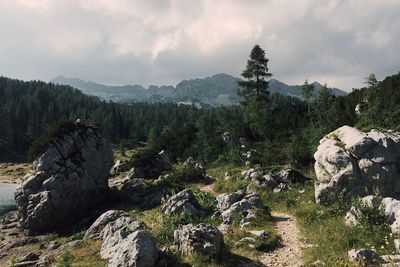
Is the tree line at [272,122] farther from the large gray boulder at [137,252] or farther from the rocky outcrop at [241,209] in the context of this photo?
the large gray boulder at [137,252]

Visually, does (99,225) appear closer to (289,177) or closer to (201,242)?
(201,242)

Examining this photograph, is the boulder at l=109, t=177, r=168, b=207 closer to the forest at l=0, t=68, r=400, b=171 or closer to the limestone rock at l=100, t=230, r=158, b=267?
the forest at l=0, t=68, r=400, b=171

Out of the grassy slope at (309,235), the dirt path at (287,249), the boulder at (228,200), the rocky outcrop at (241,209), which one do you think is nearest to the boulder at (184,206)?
the grassy slope at (309,235)

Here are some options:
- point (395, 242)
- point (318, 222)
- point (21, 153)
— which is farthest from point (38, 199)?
point (21, 153)

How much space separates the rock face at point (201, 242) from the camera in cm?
1973

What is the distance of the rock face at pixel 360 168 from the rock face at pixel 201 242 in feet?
33.8

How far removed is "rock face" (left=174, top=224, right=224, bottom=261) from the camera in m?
19.7

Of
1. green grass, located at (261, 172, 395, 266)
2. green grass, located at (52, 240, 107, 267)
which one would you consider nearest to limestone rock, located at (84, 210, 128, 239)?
green grass, located at (52, 240, 107, 267)

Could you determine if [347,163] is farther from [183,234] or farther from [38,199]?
[38,199]

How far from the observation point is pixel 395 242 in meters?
18.5

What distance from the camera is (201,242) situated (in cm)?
2011

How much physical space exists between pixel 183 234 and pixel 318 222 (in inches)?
352

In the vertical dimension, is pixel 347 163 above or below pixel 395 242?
above

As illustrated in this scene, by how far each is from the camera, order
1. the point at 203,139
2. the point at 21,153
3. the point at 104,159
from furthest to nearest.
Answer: the point at 21,153 < the point at 203,139 < the point at 104,159
